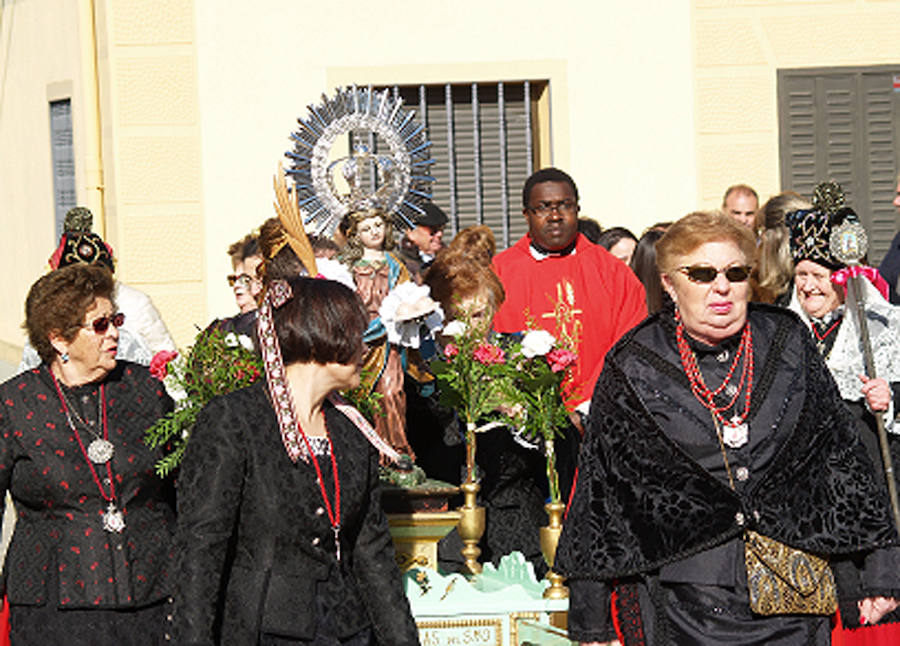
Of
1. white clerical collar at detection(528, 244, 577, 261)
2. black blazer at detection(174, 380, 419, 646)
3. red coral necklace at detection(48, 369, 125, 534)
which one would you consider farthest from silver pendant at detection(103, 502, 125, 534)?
white clerical collar at detection(528, 244, 577, 261)

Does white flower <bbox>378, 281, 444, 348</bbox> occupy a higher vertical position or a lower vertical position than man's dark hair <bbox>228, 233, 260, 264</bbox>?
lower

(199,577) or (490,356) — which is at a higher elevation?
(490,356)

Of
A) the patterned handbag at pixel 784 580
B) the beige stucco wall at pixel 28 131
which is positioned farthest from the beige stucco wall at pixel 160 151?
the patterned handbag at pixel 784 580

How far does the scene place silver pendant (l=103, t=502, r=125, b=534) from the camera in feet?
15.7

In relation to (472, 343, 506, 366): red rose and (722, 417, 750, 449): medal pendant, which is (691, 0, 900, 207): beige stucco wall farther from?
(722, 417, 750, 449): medal pendant

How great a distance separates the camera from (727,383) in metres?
4.14

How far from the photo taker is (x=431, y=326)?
625cm

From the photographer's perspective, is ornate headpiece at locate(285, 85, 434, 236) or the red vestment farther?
the red vestment

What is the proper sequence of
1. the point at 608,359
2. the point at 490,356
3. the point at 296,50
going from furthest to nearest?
1. the point at 296,50
2. the point at 490,356
3. the point at 608,359

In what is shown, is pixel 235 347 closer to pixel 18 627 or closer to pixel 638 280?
pixel 18 627

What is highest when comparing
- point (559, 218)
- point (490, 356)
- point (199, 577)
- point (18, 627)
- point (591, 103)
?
point (591, 103)

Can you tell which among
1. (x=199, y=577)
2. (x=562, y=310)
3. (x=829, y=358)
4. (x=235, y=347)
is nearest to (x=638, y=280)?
(x=562, y=310)

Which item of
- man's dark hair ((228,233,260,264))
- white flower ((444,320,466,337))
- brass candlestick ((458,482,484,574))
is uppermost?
man's dark hair ((228,233,260,264))

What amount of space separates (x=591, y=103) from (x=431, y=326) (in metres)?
5.16
